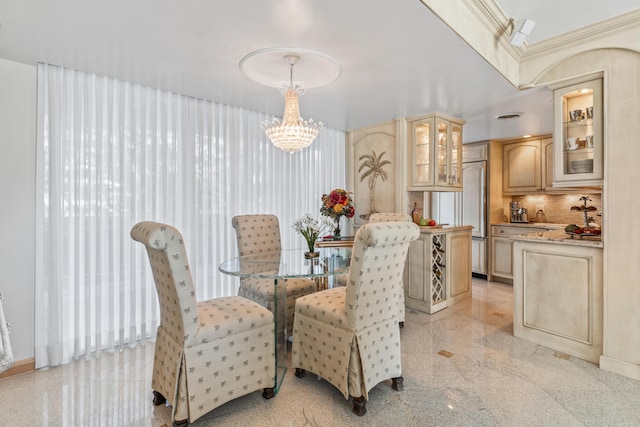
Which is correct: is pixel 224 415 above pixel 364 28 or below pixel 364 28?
below

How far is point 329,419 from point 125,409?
1282 millimetres

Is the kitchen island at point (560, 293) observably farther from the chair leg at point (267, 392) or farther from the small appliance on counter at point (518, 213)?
the small appliance on counter at point (518, 213)

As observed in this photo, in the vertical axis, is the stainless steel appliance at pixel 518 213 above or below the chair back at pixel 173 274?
above

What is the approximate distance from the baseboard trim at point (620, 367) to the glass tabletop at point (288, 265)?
2.10 m

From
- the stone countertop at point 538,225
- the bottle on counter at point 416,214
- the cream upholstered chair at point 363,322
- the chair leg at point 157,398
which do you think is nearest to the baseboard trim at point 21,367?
the chair leg at point 157,398

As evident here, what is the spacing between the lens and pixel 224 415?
199 centimetres

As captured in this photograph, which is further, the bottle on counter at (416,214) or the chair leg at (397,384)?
the bottle on counter at (416,214)

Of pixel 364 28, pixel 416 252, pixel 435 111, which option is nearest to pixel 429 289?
pixel 416 252

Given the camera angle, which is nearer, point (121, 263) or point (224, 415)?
point (224, 415)

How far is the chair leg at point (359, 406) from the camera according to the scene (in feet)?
6.48

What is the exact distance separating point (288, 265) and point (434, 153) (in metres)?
2.42

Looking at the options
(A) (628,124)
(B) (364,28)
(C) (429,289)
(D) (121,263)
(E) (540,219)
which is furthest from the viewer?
(E) (540,219)

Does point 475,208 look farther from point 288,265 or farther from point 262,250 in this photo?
point 288,265

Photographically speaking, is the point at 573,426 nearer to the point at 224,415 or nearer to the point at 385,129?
the point at 224,415
